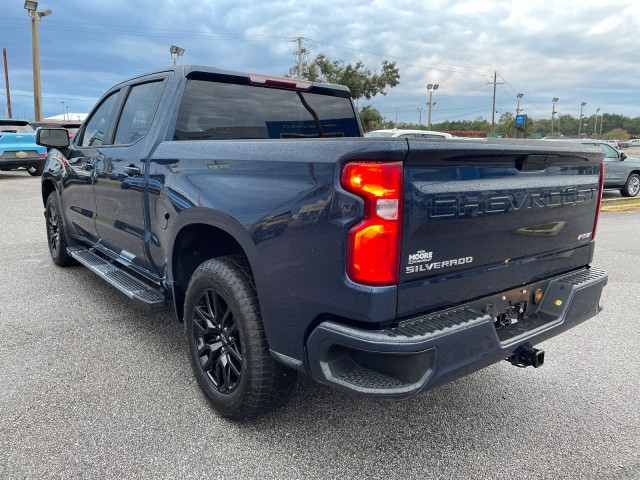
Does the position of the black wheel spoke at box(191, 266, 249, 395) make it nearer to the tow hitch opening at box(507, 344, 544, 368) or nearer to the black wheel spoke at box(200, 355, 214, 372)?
the black wheel spoke at box(200, 355, 214, 372)

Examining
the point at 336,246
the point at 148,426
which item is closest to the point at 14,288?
the point at 148,426

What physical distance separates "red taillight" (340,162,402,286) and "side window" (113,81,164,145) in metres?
2.10

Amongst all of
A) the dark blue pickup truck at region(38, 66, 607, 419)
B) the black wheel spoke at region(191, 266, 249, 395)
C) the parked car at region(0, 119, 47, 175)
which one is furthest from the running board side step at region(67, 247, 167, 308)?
the parked car at region(0, 119, 47, 175)

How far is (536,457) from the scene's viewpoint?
8.02 ft

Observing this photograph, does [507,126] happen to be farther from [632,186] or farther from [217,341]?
[217,341]

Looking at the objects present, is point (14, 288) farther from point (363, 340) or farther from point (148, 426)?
point (363, 340)

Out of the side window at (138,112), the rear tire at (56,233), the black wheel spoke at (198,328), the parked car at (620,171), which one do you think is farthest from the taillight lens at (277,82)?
the parked car at (620,171)

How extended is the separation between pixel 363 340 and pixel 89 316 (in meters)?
3.13

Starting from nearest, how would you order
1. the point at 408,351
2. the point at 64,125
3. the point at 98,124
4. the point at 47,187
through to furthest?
1. the point at 408,351
2. the point at 98,124
3. the point at 47,187
4. the point at 64,125

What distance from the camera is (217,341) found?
9.06 feet

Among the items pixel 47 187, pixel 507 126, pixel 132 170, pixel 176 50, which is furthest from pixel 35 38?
pixel 507 126

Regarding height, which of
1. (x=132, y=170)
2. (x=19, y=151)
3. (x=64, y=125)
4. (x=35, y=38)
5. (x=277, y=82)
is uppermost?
(x=35, y=38)

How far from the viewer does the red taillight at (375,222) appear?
191 centimetres

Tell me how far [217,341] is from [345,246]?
118cm
